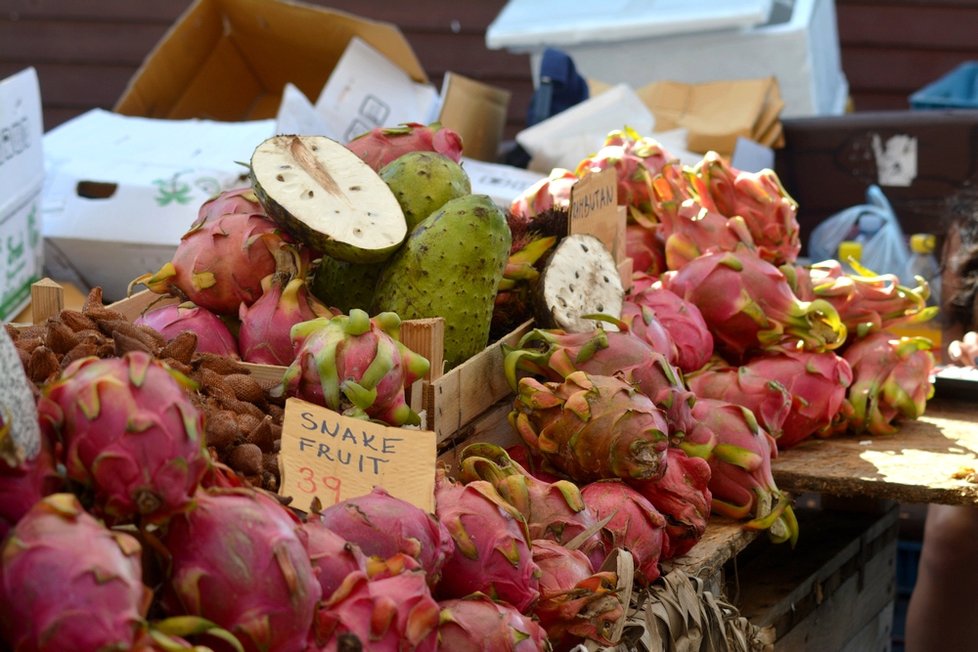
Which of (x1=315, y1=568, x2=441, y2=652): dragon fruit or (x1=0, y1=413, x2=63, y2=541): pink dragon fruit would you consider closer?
(x1=0, y1=413, x2=63, y2=541): pink dragon fruit

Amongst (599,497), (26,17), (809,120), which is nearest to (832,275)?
(599,497)

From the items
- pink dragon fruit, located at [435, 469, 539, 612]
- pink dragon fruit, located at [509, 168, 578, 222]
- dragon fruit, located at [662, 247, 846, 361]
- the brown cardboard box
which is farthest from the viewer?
the brown cardboard box

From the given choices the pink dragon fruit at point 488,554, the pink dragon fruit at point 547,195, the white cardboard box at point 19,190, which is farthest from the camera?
the white cardboard box at point 19,190

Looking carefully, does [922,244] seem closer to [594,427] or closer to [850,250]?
[850,250]

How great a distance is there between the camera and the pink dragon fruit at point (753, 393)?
69.1 inches

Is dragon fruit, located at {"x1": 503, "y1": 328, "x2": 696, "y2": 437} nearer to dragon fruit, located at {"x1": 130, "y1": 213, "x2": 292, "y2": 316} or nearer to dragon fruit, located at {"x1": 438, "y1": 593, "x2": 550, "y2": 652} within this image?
dragon fruit, located at {"x1": 130, "y1": 213, "x2": 292, "y2": 316}

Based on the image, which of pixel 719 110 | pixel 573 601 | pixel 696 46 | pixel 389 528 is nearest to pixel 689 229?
pixel 573 601

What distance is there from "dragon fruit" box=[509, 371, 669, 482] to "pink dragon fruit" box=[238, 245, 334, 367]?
29 cm

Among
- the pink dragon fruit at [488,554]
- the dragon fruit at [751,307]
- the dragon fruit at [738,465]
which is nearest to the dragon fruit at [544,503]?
the pink dragon fruit at [488,554]

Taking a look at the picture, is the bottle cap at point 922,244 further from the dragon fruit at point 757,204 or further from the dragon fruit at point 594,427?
the dragon fruit at point 594,427

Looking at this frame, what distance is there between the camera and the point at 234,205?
155cm

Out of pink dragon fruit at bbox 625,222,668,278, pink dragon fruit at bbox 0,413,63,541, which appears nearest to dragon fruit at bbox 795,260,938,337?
pink dragon fruit at bbox 625,222,668,278

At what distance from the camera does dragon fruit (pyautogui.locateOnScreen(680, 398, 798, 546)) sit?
1550mm

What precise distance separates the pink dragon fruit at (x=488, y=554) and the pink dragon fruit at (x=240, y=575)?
0.26 m
